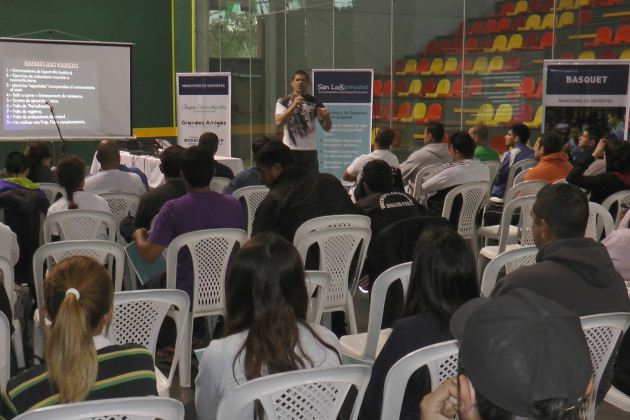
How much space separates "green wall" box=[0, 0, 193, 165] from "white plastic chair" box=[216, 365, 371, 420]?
11.7 meters

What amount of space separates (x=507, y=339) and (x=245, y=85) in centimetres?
1265

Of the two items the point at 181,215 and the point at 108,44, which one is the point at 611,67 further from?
the point at 108,44

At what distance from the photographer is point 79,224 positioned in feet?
14.6

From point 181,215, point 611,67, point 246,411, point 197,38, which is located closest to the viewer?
point 246,411

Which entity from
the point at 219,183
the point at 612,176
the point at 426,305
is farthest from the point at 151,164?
the point at 426,305

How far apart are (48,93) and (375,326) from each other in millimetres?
8283

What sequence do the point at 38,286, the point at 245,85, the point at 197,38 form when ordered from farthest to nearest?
the point at 197,38 → the point at 245,85 → the point at 38,286

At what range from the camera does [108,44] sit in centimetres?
1030

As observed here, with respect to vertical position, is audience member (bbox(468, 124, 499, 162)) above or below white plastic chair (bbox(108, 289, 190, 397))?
above

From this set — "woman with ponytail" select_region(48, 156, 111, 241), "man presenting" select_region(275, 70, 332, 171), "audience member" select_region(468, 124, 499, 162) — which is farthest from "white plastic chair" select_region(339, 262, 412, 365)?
"audience member" select_region(468, 124, 499, 162)

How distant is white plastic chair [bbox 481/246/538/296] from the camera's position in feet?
10.1

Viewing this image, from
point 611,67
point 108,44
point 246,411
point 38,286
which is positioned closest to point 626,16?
point 611,67

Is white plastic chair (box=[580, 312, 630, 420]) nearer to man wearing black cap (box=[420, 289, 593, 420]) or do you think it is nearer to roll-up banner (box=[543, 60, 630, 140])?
man wearing black cap (box=[420, 289, 593, 420])

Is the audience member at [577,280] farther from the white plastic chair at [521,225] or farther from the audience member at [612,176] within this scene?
the audience member at [612,176]
